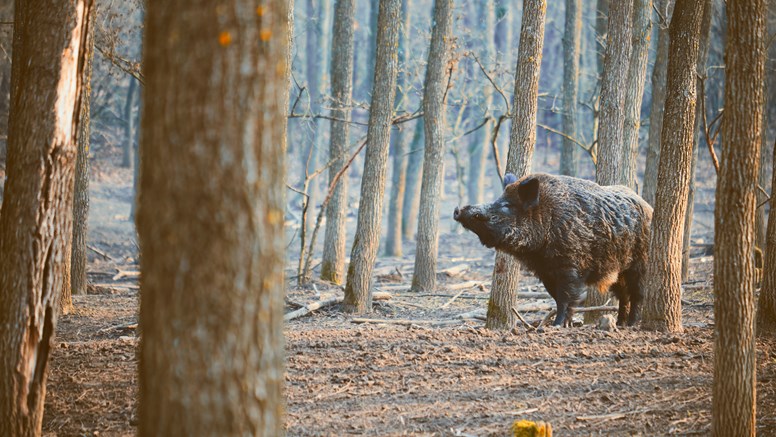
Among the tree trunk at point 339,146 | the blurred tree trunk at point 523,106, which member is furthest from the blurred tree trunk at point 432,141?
the blurred tree trunk at point 523,106

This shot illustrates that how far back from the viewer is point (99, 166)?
119 ft

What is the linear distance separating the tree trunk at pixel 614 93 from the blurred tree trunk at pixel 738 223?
6.35 metres

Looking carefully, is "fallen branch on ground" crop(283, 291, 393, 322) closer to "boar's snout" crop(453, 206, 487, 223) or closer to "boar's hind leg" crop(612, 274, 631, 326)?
"boar's snout" crop(453, 206, 487, 223)

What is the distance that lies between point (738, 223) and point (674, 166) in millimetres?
3613

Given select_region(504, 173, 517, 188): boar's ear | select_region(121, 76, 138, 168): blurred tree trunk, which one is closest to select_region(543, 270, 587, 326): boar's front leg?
select_region(504, 173, 517, 188): boar's ear

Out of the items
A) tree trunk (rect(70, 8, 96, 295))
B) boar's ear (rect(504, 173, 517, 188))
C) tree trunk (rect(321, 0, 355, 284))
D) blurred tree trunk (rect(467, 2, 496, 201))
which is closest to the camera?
boar's ear (rect(504, 173, 517, 188))

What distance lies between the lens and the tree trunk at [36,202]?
487 centimetres

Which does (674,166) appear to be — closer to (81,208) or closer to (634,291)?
(634,291)

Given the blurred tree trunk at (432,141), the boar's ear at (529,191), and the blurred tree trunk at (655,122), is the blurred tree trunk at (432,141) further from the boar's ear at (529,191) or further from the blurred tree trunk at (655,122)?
the boar's ear at (529,191)

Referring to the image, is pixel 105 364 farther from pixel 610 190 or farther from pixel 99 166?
pixel 99 166

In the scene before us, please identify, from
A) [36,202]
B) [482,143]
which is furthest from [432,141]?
[482,143]

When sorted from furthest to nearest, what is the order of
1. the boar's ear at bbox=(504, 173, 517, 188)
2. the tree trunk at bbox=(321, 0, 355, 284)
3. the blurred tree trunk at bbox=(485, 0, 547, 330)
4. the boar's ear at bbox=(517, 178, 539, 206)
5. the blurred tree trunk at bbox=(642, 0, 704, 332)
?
the tree trunk at bbox=(321, 0, 355, 284)
the boar's ear at bbox=(504, 173, 517, 188)
the boar's ear at bbox=(517, 178, 539, 206)
the blurred tree trunk at bbox=(485, 0, 547, 330)
the blurred tree trunk at bbox=(642, 0, 704, 332)

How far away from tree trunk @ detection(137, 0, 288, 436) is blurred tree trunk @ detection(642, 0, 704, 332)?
6.42 m

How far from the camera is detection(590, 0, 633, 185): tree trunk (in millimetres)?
11539
